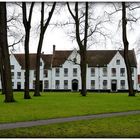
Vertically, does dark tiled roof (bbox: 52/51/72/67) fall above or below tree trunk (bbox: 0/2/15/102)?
above

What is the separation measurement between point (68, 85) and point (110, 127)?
3168 inches

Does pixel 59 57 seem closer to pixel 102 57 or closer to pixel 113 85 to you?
pixel 102 57

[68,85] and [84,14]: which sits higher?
[84,14]

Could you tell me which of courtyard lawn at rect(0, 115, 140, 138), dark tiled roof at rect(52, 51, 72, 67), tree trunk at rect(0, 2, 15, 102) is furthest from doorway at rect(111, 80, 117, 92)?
courtyard lawn at rect(0, 115, 140, 138)

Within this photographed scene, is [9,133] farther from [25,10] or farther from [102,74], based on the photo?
[102,74]

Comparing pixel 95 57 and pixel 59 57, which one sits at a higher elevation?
pixel 59 57

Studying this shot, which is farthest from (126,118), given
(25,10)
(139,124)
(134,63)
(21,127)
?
(134,63)

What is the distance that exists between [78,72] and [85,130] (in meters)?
82.1

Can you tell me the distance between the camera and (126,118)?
16.8 meters

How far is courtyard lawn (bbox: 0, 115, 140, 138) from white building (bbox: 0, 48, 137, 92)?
255 feet

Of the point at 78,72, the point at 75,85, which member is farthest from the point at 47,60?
the point at 75,85

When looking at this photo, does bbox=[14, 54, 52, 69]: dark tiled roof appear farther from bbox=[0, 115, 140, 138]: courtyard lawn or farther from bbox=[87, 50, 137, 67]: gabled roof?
bbox=[0, 115, 140, 138]: courtyard lawn

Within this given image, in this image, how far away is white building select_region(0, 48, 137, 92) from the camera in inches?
3701

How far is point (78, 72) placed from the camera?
95.9 metres
